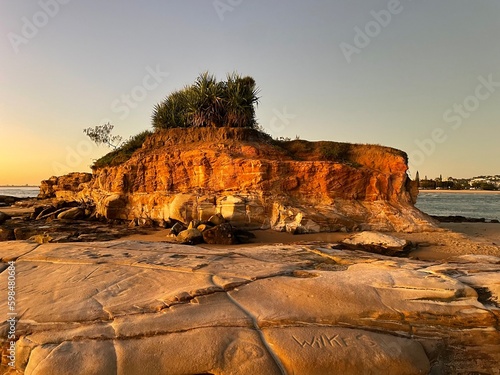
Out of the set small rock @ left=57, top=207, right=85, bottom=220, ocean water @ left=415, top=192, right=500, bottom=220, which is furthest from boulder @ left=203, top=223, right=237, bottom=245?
ocean water @ left=415, top=192, right=500, bottom=220

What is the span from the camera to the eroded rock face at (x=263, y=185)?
13047 millimetres

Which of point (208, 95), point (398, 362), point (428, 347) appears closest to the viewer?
point (398, 362)

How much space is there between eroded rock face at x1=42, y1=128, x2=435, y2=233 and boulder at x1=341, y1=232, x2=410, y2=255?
3.25 metres

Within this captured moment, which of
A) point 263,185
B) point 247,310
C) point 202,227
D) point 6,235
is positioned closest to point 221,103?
point 263,185

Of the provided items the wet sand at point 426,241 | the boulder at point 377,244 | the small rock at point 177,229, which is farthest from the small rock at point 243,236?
the boulder at point 377,244

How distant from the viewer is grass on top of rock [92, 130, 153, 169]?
1916 cm

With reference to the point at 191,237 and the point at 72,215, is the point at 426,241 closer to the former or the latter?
the point at 191,237

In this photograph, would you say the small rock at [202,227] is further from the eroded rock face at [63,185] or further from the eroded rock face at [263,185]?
the eroded rock face at [63,185]

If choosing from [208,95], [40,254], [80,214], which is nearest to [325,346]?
[40,254]

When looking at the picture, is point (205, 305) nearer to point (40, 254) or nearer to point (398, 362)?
point (398, 362)

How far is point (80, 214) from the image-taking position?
17.1 meters

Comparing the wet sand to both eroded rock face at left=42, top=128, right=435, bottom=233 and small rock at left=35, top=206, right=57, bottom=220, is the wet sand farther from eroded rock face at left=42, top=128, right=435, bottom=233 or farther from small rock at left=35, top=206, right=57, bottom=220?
small rock at left=35, top=206, right=57, bottom=220

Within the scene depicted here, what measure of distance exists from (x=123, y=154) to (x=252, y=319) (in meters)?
17.9

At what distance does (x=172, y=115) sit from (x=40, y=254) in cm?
1374
